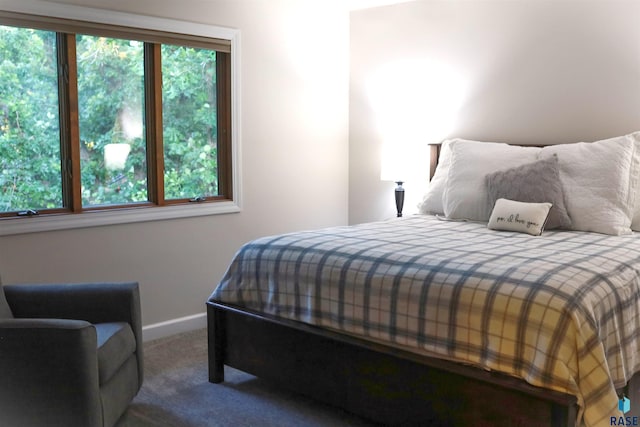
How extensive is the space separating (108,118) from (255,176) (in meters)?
1.13

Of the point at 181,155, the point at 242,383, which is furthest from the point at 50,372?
the point at 181,155

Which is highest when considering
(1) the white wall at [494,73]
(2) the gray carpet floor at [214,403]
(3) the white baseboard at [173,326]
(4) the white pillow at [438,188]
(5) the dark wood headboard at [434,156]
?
(1) the white wall at [494,73]

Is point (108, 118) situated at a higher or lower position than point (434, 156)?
higher

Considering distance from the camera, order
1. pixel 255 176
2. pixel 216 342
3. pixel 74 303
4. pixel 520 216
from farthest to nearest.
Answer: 1. pixel 255 176
2. pixel 520 216
3. pixel 216 342
4. pixel 74 303

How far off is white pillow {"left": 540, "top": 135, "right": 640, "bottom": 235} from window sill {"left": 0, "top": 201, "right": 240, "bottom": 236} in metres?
2.16

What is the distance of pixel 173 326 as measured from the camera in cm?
409

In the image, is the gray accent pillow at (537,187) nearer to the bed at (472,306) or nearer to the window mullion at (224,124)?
the bed at (472,306)

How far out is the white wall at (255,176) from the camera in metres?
3.63

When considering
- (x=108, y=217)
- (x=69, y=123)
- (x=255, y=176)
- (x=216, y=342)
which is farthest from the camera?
(x=255, y=176)

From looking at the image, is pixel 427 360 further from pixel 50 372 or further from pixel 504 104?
pixel 504 104

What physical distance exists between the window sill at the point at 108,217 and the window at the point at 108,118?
0.05 m

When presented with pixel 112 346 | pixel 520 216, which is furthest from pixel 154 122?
pixel 520 216

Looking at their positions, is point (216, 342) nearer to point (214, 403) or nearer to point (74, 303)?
point (214, 403)

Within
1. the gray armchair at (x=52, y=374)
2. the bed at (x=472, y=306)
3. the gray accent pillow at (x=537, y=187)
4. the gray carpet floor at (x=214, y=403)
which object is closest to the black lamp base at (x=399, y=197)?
the bed at (x=472, y=306)
